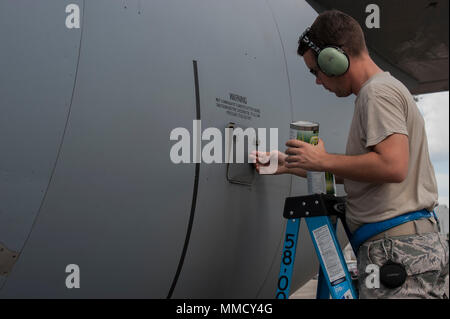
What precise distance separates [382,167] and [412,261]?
35 centimetres

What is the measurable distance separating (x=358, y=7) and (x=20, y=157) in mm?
2627

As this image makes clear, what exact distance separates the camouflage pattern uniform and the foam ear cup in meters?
0.63

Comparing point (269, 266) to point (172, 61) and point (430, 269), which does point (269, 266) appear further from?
point (172, 61)

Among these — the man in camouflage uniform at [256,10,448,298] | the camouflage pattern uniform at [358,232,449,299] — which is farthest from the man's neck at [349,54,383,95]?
the camouflage pattern uniform at [358,232,449,299]

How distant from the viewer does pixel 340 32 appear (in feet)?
6.06

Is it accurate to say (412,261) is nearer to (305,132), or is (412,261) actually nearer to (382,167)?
(382,167)

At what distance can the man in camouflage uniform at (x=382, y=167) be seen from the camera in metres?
1.65

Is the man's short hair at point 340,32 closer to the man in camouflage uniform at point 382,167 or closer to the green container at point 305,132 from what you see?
the man in camouflage uniform at point 382,167

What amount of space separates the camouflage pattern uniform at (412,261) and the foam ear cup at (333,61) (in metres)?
0.63

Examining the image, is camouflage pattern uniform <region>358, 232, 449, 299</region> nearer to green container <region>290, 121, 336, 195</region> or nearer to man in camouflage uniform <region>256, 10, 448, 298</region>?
man in camouflage uniform <region>256, 10, 448, 298</region>

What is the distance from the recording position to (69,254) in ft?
5.19

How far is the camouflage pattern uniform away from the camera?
5.53 feet

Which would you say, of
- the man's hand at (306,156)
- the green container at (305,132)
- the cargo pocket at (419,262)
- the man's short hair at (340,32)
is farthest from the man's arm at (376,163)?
the man's short hair at (340,32)
